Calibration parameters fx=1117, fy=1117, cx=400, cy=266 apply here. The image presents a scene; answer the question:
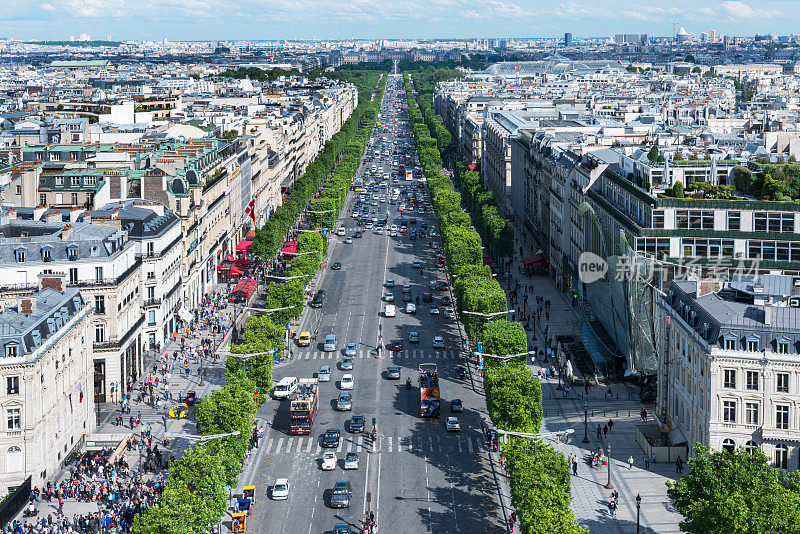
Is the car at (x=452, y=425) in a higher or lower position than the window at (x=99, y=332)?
lower

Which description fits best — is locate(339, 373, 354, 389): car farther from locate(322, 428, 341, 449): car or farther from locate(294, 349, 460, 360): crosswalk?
locate(322, 428, 341, 449): car

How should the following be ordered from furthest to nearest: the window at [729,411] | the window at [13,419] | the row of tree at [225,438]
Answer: the window at [13,419] < the window at [729,411] < the row of tree at [225,438]

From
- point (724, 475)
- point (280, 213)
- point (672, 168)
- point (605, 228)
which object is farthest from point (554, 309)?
point (724, 475)

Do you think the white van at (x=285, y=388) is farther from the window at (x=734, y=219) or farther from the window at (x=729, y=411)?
the window at (x=734, y=219)

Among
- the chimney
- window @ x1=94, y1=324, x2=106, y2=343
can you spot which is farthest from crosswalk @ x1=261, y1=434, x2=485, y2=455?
the chimney

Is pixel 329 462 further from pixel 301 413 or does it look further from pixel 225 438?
pixel 301 413

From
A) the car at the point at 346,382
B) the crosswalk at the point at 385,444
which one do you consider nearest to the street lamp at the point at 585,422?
the crosswalk at the point at 385,444

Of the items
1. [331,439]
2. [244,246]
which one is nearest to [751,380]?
[331,439]

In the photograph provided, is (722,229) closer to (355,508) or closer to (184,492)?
(355,508)
